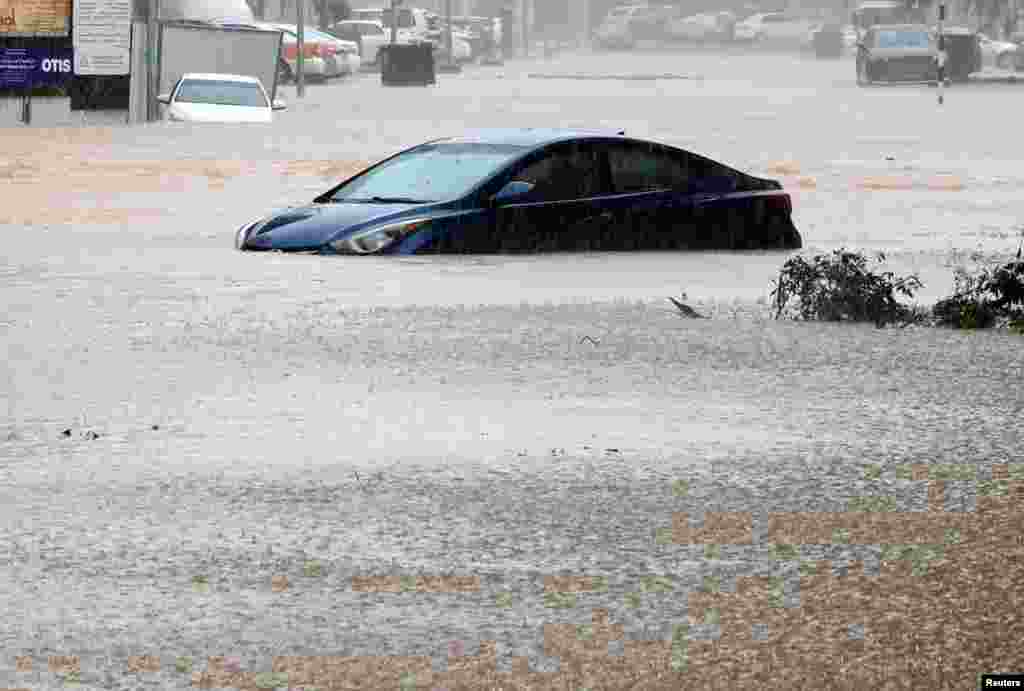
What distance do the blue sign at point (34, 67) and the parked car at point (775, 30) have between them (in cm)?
8021

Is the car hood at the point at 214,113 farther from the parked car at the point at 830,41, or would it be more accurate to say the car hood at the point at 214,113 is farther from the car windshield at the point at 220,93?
the parked car at the point at 830,41

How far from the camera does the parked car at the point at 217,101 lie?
42406 millimetres

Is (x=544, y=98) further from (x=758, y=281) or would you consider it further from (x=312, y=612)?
(x=312, y=612)

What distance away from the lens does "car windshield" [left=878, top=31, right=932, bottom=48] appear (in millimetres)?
67562

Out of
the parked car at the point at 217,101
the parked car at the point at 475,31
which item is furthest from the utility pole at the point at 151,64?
the parked car at the point at 475,31

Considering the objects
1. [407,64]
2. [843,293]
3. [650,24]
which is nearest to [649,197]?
[843,293]

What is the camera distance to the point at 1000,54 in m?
81.9


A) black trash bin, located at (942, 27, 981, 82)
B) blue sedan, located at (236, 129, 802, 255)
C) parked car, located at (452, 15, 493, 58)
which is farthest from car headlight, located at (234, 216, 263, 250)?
parked car, located at (452, 15, 493, 58)

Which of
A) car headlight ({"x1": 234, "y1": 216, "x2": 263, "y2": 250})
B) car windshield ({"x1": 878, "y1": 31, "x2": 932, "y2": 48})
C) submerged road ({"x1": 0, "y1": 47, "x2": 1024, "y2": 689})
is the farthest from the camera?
car windshield ({"x1": 878, "y1": 31, "x2": 932, "y2": 48})

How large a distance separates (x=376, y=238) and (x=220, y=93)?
79.9ft

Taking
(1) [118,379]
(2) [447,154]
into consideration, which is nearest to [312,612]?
(1) [118,379]

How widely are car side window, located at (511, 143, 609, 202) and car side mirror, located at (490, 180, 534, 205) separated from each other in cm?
14

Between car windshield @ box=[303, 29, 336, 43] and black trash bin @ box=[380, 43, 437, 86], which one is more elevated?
car windshield @ box=[303, 29, 336, 43]

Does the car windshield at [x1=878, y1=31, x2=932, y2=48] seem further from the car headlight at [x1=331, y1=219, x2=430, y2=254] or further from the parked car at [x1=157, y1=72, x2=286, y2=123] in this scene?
the car headlight at [x1=331, y1=219, x2=430, y2=254]
